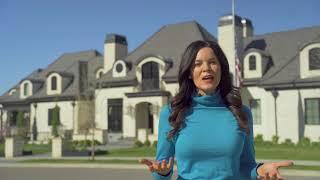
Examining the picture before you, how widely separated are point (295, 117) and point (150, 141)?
32.6ft

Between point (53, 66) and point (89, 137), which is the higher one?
point (53, 66)

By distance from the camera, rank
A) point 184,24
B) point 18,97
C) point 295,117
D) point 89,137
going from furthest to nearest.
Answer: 1. point 18,97
2. point 184,24
3. point 89,137
4. point 295,117

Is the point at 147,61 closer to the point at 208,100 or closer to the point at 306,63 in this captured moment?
the point at 306,63

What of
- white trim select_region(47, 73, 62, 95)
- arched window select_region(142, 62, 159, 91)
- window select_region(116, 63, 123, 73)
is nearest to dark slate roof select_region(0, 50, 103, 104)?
white trim select_region(47, 73, 62, 95)

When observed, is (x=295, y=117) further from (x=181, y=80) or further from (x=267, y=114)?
(x=181, y=80)

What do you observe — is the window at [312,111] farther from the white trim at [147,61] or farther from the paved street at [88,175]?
the paved street at [88,175]

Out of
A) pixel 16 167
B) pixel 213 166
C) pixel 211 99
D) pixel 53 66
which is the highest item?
pixel 53 66

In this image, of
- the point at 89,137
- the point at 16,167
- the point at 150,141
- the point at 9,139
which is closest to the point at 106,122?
the point at 89,137

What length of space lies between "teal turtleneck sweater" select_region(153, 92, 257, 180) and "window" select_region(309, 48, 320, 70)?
3218 cm

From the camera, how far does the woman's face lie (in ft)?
9.41

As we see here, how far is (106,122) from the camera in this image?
41969 millimetres

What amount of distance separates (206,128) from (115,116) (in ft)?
128

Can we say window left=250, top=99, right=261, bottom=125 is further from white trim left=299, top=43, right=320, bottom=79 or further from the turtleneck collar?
the turtleneck collar

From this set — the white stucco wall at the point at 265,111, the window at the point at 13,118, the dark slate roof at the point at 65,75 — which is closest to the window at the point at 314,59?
the white stucco wall at the point at 265,111
